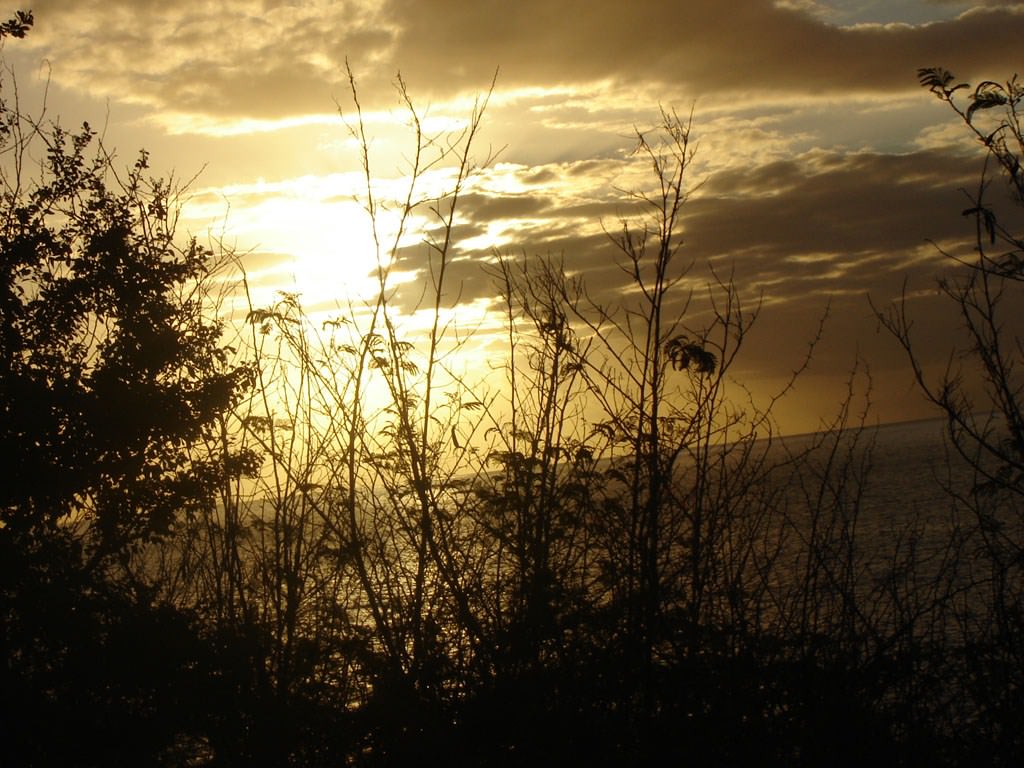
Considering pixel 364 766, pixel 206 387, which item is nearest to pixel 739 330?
pixel 364 766

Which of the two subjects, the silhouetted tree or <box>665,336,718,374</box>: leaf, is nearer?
<box>665,336,718,374</box>: leaf

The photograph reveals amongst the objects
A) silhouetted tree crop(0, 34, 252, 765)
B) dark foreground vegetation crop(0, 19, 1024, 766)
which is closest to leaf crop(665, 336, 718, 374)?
dark foreground vegetation crop(0, 19, 1024, 766)

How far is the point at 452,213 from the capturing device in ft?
23.6

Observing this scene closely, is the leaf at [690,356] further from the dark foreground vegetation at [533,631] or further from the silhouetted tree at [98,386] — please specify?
the silhouetted tree at [98,386]

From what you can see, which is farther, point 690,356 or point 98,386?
point 98,386

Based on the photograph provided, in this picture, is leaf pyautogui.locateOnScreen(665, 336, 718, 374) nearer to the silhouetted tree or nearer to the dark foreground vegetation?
the dark foreground vegetation

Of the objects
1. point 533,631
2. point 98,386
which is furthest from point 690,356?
point 98,386

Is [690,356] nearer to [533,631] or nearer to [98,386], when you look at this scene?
[533,631]

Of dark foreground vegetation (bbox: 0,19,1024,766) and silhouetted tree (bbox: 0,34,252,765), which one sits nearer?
dark foreground vegetation (bbox: 0,19,1024,766)

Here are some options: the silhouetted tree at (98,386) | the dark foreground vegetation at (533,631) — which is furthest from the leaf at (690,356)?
the silhouetted tree at (98,386)

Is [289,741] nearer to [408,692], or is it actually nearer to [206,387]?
[408,692]

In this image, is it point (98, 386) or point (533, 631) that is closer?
point (533, 631)

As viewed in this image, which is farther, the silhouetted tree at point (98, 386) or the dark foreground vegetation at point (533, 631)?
the silhouetted tree at point (98, 386)

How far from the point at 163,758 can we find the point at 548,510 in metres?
4.36
